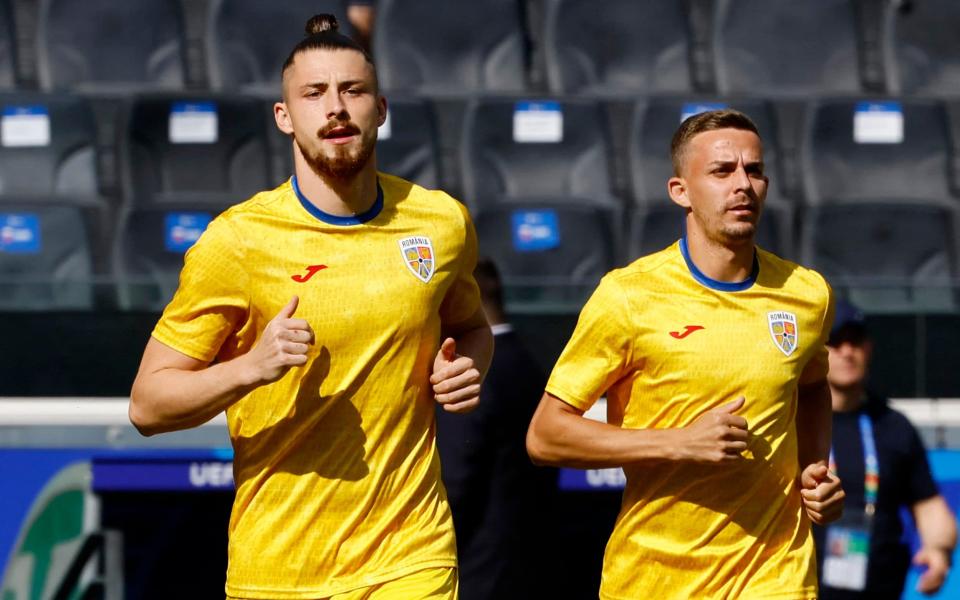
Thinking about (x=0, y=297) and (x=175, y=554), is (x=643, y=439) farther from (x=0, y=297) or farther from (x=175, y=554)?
(x=0, y=297)

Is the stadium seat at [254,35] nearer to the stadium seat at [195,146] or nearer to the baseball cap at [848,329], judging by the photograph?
the stadium seat at [195,146]

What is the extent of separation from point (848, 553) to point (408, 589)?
2064 mm

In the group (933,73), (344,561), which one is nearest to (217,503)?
(344,561)

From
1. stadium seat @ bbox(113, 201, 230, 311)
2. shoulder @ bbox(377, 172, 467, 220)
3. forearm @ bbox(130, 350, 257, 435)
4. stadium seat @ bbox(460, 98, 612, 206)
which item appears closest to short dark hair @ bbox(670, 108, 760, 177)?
shoulder @ bbox(377, 172, 467, 220)

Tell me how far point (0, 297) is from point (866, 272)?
13.6 ft

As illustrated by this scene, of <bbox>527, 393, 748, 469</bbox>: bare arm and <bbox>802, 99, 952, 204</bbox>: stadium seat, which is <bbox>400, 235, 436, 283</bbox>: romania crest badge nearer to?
<bbox>527, 393, 748, 469</bbox>: bare arm

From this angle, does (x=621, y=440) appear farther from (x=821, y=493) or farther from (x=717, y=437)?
(x=821, y=493)

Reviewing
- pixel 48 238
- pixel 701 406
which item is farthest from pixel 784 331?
pixel 48 238

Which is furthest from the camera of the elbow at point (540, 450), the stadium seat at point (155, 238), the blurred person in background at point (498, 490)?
the stadium seat at point (155, 238)

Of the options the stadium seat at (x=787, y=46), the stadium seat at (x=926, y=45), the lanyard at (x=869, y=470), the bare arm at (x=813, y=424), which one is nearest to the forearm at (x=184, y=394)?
the bare arm at (x=813, y=424)

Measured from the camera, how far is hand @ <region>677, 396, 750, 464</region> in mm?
3734

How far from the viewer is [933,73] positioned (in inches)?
366

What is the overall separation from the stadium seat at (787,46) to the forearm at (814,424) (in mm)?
5193

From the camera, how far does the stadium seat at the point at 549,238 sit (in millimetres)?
7348
